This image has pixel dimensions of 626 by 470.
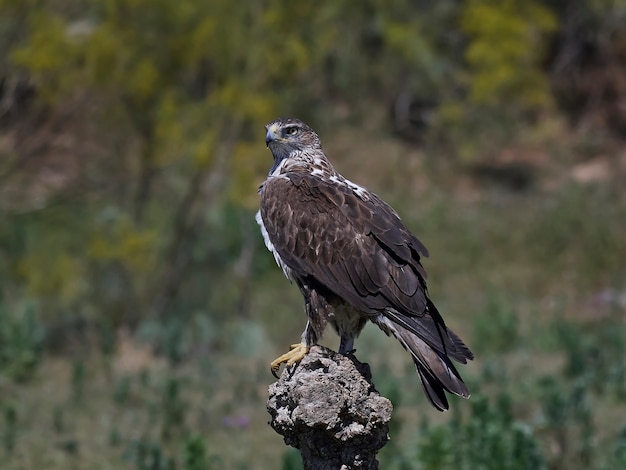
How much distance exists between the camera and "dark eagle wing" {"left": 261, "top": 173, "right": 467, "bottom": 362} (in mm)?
4121

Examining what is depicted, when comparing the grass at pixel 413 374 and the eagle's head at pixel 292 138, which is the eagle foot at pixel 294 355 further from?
the eagle's head at pixel 292 138

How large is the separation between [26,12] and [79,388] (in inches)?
177

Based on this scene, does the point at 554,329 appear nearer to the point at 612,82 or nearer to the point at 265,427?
the point at 265,427

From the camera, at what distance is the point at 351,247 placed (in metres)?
4.32

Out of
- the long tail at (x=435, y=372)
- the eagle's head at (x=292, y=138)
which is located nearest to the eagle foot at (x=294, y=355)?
the long tail at (x=435, y=372)

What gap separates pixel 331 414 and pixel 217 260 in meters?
10.9

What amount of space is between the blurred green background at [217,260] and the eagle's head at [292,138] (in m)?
1.58

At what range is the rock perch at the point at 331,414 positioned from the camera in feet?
12.6

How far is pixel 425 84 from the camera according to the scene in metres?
24.4

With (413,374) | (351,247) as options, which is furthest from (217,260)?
(351,247)

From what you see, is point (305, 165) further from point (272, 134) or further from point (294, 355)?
point (294, 355)

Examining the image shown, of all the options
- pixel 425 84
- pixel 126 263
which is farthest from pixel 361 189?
pixel 425 84

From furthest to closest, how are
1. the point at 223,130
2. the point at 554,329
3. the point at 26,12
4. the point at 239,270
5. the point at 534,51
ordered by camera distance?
the point at 534,51 → the point at 239,270 → the point at 223,130 → the point at 554,329 → the point at 26,12

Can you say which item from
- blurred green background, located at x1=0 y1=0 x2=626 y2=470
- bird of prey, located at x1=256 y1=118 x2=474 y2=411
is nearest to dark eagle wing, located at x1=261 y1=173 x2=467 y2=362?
bird of prey, located at x1=256 y1=118 x2=474 y2=411
